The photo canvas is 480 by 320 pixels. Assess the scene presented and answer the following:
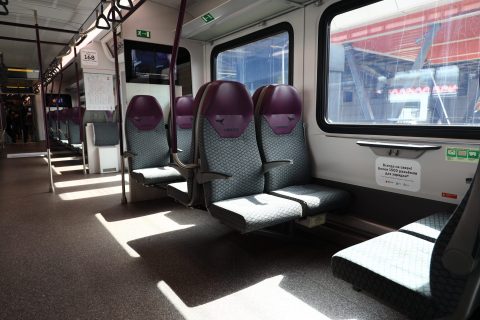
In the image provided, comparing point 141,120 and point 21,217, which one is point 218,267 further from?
point 21,217

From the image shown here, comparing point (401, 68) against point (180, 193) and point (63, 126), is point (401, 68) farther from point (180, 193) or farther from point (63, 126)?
point (63, 126)

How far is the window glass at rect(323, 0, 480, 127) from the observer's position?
6.73 feet

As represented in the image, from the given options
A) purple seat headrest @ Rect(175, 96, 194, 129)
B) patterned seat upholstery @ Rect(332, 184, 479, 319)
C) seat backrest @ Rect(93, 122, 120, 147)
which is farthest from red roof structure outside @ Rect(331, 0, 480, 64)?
seat backrest @ Rect(93, 122, 120, 147)

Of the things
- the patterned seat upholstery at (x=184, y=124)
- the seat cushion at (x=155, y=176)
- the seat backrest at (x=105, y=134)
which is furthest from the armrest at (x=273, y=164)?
the seat backrest at (x=105, y=134)

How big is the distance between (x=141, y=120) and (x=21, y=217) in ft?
5.58

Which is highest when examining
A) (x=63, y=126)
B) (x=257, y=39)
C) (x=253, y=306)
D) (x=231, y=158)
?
(x=257, y=39)

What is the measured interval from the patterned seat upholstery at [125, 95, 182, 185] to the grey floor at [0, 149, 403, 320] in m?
0.54

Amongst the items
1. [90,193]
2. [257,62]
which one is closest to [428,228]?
[257,62]

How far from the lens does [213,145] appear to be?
2.40 m

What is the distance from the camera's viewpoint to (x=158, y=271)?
7.34 feet

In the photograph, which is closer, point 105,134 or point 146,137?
point 146,137

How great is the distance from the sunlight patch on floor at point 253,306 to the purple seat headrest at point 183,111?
90.0 inches

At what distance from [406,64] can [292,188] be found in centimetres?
129

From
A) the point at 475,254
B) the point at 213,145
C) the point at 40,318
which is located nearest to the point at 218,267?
the point at 213,145
